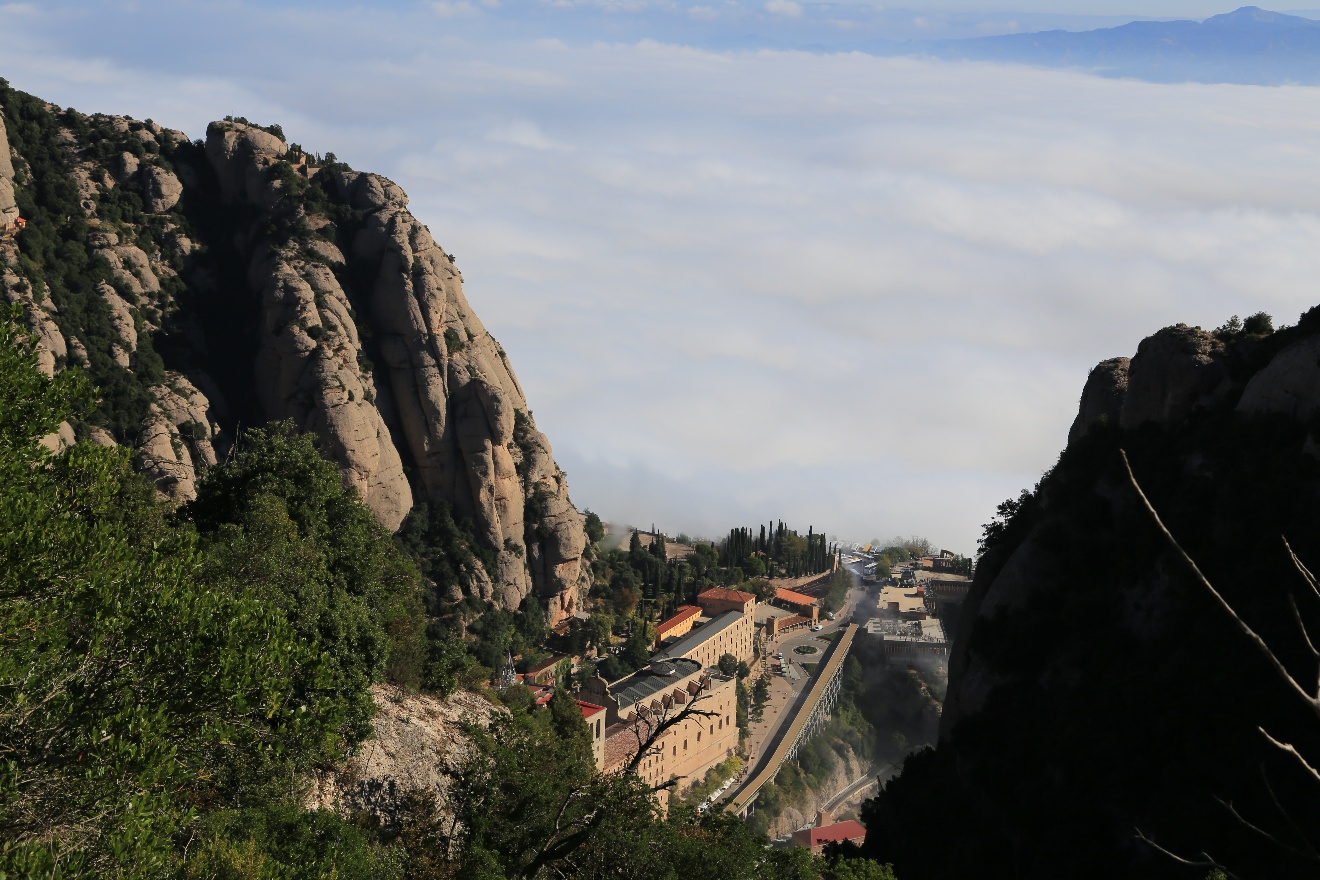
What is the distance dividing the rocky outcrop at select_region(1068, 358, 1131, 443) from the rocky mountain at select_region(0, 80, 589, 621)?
223 feet

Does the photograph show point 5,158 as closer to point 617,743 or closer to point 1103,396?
point 617,743

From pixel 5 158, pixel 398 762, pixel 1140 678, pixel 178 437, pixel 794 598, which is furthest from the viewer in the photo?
pixel 794 598

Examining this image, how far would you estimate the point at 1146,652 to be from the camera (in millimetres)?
38594

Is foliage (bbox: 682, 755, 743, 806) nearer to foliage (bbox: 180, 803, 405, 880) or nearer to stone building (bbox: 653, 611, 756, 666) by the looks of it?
stone building (bbox: 653, 611, 756, 666)

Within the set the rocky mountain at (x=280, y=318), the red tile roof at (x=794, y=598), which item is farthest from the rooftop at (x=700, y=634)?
the red tile roof at (x=794, y=598)

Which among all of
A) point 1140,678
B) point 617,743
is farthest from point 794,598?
point 1140,678

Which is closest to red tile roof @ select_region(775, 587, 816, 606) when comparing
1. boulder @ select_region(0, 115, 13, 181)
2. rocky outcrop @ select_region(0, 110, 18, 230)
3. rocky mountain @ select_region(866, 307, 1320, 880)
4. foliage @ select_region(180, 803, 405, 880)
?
rocky outcrop @ select_region(0, 110, 18, 230)

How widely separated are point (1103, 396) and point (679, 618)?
86855mm

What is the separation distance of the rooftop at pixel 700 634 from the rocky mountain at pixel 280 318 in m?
14.3

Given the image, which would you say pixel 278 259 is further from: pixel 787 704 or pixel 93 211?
pixel 787 704

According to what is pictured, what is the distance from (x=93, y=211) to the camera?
11425cm

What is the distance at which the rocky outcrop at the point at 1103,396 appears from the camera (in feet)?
171

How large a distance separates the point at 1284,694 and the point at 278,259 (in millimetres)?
107819

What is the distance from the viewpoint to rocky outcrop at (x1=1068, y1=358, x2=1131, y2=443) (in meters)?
52.0
